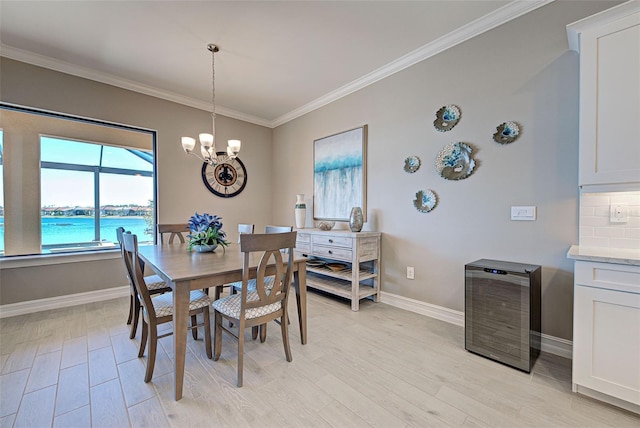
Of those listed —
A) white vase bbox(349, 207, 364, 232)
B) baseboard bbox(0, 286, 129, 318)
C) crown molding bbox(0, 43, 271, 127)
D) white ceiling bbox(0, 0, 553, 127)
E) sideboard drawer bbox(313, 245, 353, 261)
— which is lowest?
baseboard bbox(0, 286, 129, 318)

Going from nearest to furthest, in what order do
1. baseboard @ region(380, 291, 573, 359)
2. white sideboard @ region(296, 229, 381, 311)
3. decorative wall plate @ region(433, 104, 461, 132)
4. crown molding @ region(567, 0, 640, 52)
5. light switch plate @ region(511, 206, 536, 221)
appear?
crown molding @ region(567, 0, 640, 52) < baseboard @ region(380, 291, 573, 359) < light switch plate @ region(511, 206, 536, 221) < decorative wall plate @ region(433, 104, 461, 132) < white sideboard @ region(296, 229, 381, 311)

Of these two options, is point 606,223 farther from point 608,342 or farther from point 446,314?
point 446,314

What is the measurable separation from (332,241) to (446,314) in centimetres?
143

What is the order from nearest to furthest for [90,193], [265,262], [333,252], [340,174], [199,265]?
[265,262]
[199,265]
[333,252]
[340,174]
[90,193]

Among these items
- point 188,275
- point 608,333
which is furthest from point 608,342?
point 188,275

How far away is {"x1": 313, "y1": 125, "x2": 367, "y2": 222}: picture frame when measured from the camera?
336cm

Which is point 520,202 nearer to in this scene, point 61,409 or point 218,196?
point 61,409

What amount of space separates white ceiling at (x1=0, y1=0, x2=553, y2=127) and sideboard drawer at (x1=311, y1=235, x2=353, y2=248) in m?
2.01

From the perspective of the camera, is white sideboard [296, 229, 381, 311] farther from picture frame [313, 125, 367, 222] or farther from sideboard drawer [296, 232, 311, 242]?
picture frame [313, 125, 367, 222]

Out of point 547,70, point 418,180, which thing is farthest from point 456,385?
point 547,70

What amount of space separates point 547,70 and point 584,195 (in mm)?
1016

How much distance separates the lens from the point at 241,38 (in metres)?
2.51

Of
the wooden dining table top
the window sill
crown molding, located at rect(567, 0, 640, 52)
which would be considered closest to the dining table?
the wooden dining table top

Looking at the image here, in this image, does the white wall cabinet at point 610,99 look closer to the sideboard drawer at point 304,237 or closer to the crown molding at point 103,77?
the sideboard drawer at point 304,237
